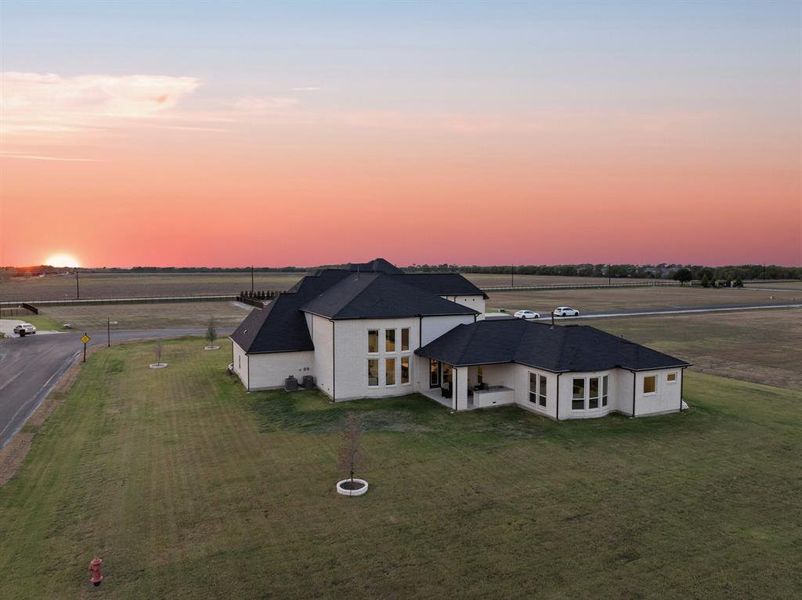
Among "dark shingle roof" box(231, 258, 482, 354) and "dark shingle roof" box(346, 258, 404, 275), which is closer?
"dark shingle roof" box(231, 258, 482, 354)

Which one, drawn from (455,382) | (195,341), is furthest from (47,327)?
(455,382)

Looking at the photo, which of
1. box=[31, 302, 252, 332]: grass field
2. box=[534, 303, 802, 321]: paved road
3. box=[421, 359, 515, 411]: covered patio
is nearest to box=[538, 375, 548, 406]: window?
box=[421, 359, 515, 411]: covered patio

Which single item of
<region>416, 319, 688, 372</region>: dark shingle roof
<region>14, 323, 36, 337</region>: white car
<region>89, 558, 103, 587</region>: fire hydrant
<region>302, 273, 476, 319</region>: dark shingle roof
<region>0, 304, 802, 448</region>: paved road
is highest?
<region>302, 273, 476, 319</region>: dark shingle roof

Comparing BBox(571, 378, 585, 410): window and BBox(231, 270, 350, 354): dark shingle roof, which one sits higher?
BBox(231, 270, 350, 354): dark shingle roof

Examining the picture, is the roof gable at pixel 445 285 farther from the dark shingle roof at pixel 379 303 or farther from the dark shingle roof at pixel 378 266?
the dark shingle roof at pixel 379 303

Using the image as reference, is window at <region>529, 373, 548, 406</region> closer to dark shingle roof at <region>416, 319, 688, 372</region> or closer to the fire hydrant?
dark shingle roof at <region>416, 319, 688, 372</region>

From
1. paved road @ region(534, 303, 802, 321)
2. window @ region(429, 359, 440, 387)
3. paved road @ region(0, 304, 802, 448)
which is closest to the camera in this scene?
paved road @ region(0, 304, 802, 448)

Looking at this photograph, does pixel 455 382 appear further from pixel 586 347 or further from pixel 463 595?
pixel 463 595

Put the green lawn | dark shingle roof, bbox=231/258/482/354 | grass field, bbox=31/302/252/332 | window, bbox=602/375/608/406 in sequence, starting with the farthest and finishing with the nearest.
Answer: grass field, bbox=31/302/252/332 → dark shingle roof, bbox=231/258/482/354 → window, bbox=602/375/608/406 → the green lawn
